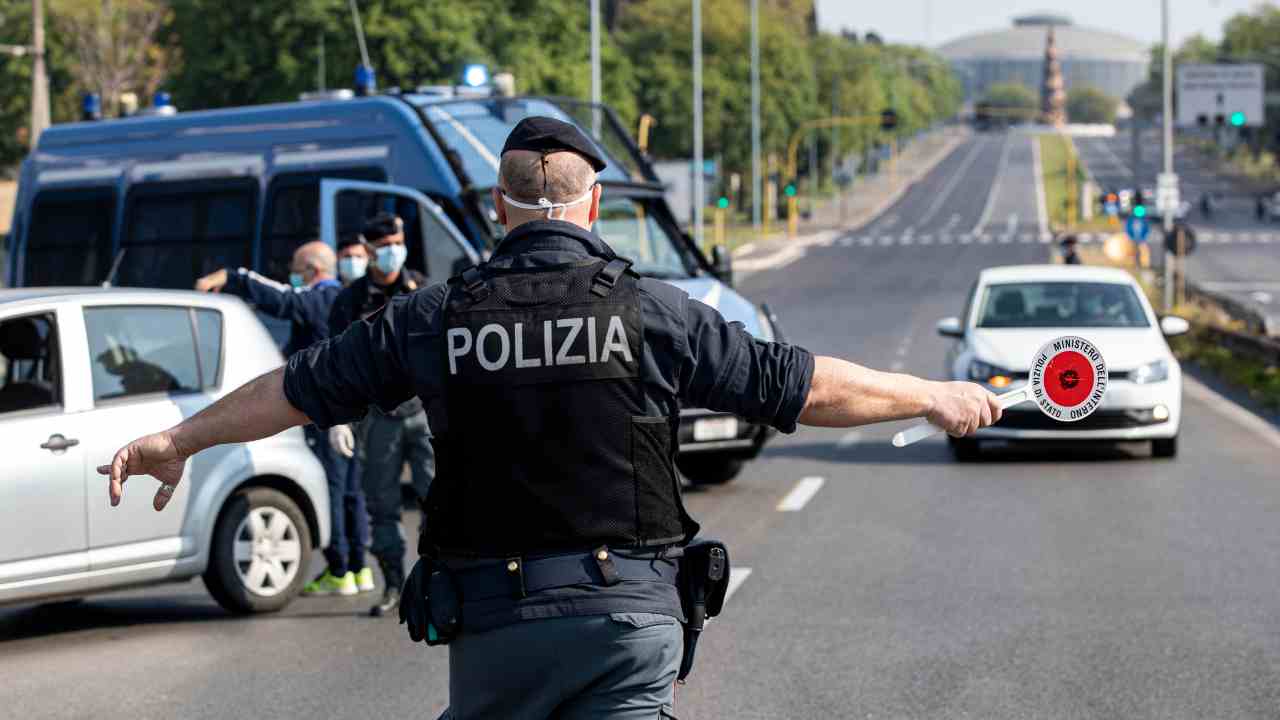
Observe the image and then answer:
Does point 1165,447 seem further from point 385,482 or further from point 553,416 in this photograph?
point 553,416

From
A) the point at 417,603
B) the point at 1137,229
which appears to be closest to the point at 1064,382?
the point at 417,603

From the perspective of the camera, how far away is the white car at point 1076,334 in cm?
1551

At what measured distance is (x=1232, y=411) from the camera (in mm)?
20875

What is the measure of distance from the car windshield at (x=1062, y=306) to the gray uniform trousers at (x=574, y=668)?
13.7 meters

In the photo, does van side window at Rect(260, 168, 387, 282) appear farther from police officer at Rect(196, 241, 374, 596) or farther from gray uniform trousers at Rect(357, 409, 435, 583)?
gray uniform trousers at Rect(357, 409, 435, 583)

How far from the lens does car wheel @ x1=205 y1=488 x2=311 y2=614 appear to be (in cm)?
902

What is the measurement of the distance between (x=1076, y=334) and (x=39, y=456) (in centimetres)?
864

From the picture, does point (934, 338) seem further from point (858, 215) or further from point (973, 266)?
point (858, 215)

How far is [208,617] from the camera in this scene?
9242 millimetres

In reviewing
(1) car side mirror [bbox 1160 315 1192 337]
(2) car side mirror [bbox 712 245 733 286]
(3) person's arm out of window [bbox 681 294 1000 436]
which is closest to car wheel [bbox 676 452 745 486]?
(2) car side mirror [bbox 712 245 733 286]

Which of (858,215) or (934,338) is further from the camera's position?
(858,215)

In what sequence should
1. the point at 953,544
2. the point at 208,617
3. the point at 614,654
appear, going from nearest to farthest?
1. the point at 614,654
2. the point at 208,617
3. the point at 953,544

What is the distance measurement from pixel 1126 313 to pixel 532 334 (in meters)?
14.1

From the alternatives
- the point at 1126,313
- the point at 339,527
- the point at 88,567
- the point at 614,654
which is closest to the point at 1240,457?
→ the point at 1126,313
